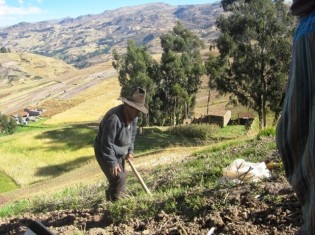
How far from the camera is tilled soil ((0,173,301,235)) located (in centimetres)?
407

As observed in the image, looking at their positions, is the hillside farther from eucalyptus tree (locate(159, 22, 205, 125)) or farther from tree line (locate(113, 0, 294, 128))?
tree line (locate(113, 0, 294, 128))

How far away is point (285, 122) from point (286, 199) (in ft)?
9.76

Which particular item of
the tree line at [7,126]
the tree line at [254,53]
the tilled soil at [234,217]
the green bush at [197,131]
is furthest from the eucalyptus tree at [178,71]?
the tilled soil at [234,217]

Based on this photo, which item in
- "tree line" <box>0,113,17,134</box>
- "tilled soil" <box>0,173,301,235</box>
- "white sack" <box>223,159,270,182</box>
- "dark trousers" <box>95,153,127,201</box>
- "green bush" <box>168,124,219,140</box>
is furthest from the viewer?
"tree line" <box>0,113,17,134</box>

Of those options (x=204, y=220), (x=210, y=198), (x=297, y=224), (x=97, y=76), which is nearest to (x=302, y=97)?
(x=297, y=224)

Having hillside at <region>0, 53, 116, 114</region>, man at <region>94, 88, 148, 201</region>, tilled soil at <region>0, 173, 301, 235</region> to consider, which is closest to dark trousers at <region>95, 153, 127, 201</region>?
man at <region>94, 88, 148, 201</region>

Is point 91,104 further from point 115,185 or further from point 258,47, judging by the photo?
point 115,185

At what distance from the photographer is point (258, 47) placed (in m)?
30.0

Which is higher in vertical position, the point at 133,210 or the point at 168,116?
the point at 133,210

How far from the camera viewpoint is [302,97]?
154 centimetres

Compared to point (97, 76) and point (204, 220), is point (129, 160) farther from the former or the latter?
point (97, 76)

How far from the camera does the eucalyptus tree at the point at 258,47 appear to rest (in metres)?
29.0

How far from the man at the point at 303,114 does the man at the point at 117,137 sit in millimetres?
4855

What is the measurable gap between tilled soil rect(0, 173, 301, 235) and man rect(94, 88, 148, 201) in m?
1.18
